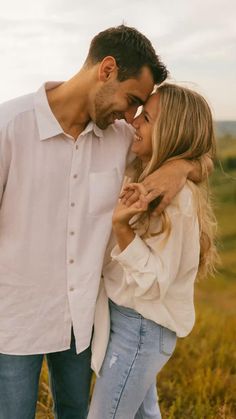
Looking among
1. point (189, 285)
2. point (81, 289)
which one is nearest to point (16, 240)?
point (81, 289)

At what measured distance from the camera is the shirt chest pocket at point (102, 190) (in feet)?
7.40

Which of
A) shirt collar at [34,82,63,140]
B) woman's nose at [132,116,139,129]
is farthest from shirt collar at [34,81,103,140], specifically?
woman's nose at [132,116,139,129]

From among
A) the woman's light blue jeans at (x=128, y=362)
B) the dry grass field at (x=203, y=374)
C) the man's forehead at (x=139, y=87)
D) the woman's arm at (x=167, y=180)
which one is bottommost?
the dry grass field at (x=203, y=374)

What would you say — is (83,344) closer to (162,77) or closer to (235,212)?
(162,77)

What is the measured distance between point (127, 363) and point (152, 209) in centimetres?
54

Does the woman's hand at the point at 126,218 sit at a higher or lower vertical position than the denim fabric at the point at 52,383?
higher

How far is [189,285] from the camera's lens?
2.19 metres

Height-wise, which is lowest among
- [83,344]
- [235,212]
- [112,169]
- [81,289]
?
[235,212]

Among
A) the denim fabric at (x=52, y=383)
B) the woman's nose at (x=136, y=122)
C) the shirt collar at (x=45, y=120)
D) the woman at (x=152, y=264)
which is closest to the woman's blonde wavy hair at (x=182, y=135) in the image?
the woman at (x=152, y=264)

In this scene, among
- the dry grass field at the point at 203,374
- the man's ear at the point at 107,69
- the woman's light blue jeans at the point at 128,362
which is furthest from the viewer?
the dry grass field at the point at 203,374

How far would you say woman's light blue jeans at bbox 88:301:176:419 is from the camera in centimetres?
214

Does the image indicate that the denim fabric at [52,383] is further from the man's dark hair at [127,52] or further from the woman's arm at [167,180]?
the man's dark hair at [127,52]

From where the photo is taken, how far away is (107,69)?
2.25 metres

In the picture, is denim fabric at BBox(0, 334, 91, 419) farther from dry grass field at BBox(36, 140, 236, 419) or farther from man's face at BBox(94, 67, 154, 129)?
man's face at BBox(94, 67, 154, 129)
